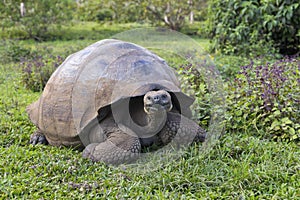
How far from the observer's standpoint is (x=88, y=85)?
9.68ft

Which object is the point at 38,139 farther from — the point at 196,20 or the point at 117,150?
the point at 196,20

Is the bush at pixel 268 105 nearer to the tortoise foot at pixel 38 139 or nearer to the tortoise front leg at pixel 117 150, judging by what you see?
the tortoise front leg at pixel 117 150

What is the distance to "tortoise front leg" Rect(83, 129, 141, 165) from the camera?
2.84 metres

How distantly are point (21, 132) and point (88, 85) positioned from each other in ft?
3.24

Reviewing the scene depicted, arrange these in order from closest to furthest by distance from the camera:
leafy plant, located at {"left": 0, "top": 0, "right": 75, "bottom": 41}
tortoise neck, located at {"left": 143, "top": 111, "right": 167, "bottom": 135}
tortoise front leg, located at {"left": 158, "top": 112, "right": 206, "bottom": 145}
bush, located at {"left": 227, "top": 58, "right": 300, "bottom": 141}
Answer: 1. tortoise neck, located at {"left": 143, "top": 111, "right": 167, "bottom": 135}
2. tortoise front leg, located at {"left": 158, "top": 112, "right": 206, "bottom": 145}
3. bush, located at {"left": 227, "top": 58, "right": 300, "bottom": 141}
4. leafy plant, located at {"left": 0, "top": 0, "right": 75, "bottom": 41}

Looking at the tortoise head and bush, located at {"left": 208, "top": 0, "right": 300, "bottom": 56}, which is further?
bush, located at {"left": 208, "top": 0, "right": 300, "bottom": 56}

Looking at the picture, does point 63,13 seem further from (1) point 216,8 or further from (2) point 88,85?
(2) point 88,85

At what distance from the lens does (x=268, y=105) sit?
344 centimetres

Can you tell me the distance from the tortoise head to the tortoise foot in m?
1.09

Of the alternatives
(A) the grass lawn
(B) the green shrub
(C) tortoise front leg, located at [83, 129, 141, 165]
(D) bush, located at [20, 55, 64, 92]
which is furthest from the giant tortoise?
(B) the green shrub

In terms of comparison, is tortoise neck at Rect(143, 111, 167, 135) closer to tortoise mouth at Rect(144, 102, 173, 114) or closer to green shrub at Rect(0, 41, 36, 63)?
tortoise mouth at Rect(144, 102, 173, 114)

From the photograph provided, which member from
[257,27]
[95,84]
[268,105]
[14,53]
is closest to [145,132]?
[95,84]

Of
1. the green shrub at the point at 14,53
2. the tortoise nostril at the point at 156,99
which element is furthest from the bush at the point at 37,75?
Answer: the tortoise nostril at the point at 156,99

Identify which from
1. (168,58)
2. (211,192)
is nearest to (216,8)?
(168,58)
